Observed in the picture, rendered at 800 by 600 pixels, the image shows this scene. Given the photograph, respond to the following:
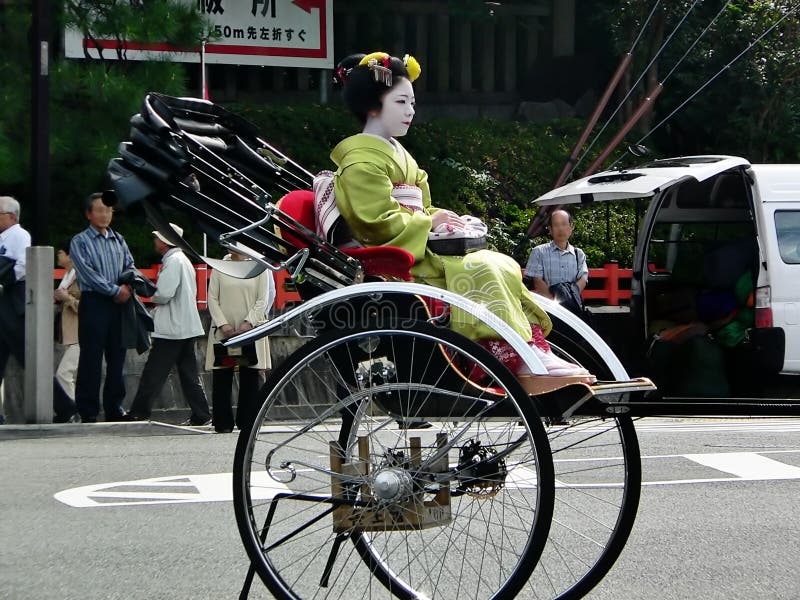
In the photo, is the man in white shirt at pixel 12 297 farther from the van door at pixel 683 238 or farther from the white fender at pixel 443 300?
the white fender at pixel 443 300

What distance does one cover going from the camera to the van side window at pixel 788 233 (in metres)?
9.84

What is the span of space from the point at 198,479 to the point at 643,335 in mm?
4440

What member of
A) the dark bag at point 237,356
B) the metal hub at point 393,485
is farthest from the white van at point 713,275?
the metal hub at point 393,485

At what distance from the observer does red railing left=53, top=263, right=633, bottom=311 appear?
12734mm

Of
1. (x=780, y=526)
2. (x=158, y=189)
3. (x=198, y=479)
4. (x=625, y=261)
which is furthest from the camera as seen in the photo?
(x=625, y=261)

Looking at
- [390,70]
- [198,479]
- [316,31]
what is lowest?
[198,479]

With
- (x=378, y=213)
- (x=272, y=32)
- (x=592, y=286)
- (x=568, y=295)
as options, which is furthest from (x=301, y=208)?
(x=272, y=32)

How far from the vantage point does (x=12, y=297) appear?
10.3 metres

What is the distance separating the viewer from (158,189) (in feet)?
14.9

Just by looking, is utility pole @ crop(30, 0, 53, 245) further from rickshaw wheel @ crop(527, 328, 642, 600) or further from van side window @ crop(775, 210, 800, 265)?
van side window @ crop(775, 210, 800, 265)

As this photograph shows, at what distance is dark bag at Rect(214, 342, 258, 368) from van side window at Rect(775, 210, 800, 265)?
4097 mm

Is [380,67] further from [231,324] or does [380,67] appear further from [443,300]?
[231,324]

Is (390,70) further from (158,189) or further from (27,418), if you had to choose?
(27,418)

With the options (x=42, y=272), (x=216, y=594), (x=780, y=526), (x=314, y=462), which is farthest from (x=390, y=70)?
(x=42, y=272)
